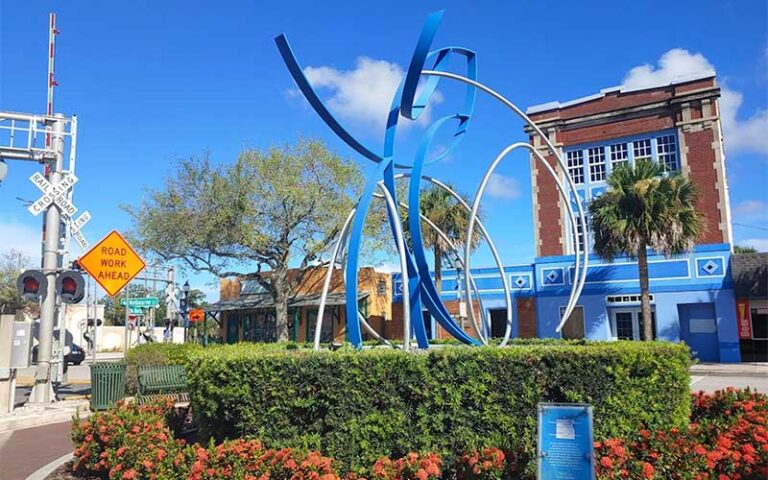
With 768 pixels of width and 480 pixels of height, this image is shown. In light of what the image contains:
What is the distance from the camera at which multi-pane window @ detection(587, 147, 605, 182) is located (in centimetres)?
2916

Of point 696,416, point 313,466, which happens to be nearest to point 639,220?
point 696,416

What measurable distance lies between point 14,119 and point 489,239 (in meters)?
12.0

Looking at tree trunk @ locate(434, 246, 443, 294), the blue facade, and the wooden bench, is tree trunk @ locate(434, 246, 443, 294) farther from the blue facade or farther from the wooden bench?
the wooden bench

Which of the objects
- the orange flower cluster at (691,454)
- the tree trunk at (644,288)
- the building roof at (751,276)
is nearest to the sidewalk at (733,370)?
the tree trunk at (644,288)

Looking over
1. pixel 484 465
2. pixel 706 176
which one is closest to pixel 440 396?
pixel 484 465

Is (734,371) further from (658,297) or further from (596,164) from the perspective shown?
(596,164)

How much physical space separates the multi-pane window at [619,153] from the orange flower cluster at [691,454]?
24.7 metres

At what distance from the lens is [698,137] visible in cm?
2686

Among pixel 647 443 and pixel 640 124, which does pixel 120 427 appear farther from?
pixel 640 124

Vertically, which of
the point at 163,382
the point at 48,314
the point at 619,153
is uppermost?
the point at 619,153

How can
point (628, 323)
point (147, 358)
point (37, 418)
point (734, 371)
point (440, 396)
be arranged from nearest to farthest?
point (440, 396)
point (37, 418)
point (147, 358)
point (734, 371)
point (628, 323)

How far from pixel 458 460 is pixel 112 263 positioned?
29.2ft

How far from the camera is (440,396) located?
244 inches

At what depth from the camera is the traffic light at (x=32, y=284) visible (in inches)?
494
